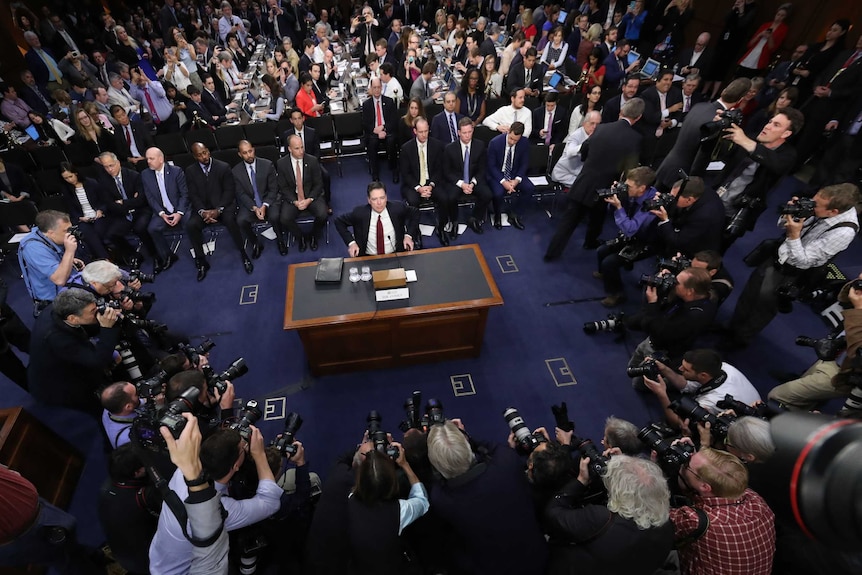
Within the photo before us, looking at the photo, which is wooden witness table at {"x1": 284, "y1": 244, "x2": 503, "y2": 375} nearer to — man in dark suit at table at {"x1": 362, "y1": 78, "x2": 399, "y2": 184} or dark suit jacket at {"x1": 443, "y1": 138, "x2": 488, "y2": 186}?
dark suit jacket at {"x1": 443, "y1": 138, "x2": 488, "y2": 186}

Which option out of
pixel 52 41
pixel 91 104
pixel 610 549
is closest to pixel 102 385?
pixel 610 549

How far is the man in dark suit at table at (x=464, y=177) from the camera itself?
18.0ft

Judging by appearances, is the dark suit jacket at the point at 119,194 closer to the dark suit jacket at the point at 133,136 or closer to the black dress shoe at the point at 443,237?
the dark suit jacket at the point at 133,136

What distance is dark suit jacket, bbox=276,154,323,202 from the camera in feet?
17.7

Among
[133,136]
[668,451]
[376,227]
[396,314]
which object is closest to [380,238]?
[376,227]

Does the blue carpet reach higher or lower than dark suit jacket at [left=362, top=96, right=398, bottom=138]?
lower

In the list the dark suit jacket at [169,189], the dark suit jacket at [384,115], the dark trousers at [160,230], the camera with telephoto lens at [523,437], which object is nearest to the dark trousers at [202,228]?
the dark trousers at [160,230]

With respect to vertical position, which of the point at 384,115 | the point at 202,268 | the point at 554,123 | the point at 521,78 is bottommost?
the point at 202,268

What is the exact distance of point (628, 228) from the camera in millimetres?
4312

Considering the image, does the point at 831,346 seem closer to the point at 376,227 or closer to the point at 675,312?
the point at 675,312

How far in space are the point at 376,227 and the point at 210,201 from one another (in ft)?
8.35

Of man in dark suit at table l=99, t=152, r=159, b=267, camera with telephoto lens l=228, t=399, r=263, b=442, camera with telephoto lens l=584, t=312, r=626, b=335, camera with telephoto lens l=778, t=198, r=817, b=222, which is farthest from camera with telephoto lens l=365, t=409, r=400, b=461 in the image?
man in dark suit at table l=99, t=152, r=159, b=267

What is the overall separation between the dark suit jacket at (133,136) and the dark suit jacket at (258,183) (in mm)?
1964

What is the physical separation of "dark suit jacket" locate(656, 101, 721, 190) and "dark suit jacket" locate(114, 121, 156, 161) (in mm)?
6980
